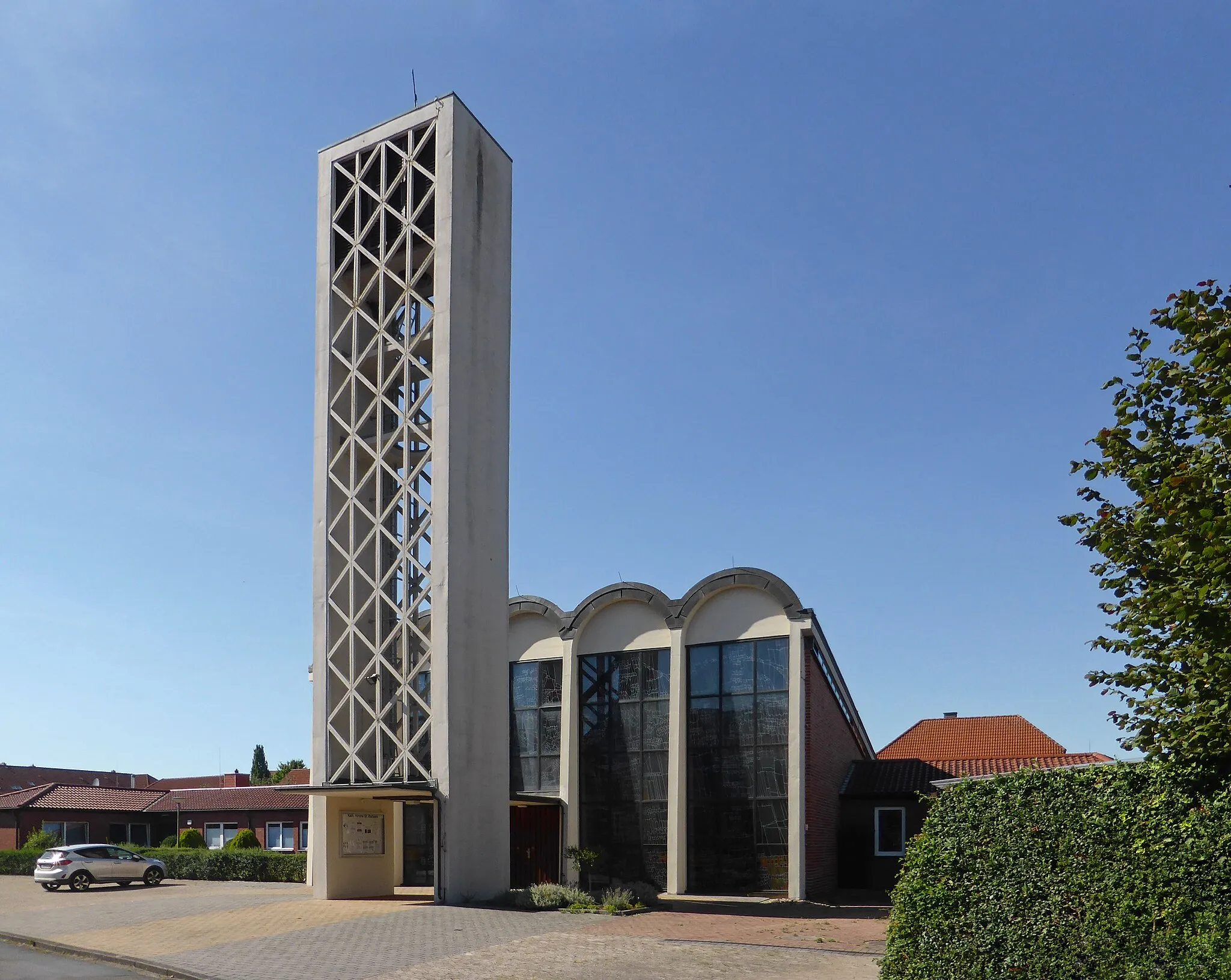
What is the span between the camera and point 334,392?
2819 centimetres

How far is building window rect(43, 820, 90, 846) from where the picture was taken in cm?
4238

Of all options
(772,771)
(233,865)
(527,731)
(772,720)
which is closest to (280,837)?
(233,865)

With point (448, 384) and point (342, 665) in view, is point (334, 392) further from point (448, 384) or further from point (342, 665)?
point (342, 665)

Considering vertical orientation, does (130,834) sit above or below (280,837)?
below

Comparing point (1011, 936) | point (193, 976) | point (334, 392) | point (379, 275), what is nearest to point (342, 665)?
point (334, 392)

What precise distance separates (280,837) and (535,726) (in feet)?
50.2

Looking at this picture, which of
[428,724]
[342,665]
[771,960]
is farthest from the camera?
[342,665]

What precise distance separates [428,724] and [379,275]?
466 inches

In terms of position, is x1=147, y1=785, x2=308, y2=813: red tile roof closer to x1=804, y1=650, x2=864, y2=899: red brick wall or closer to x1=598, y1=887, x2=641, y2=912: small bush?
x1=598, y1=887, x2=641, y2=912: small bush

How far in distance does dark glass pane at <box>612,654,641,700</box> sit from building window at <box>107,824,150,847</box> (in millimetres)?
25546

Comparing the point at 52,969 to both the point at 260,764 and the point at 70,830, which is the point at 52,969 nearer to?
the point at 70,830

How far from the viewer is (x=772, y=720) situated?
28703 millimetres

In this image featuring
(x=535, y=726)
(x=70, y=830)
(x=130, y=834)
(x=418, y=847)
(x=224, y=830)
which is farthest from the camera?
(x=130, y=834)

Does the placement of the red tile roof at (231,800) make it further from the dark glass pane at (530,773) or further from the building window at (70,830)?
the dark glass pane at (530,773)
